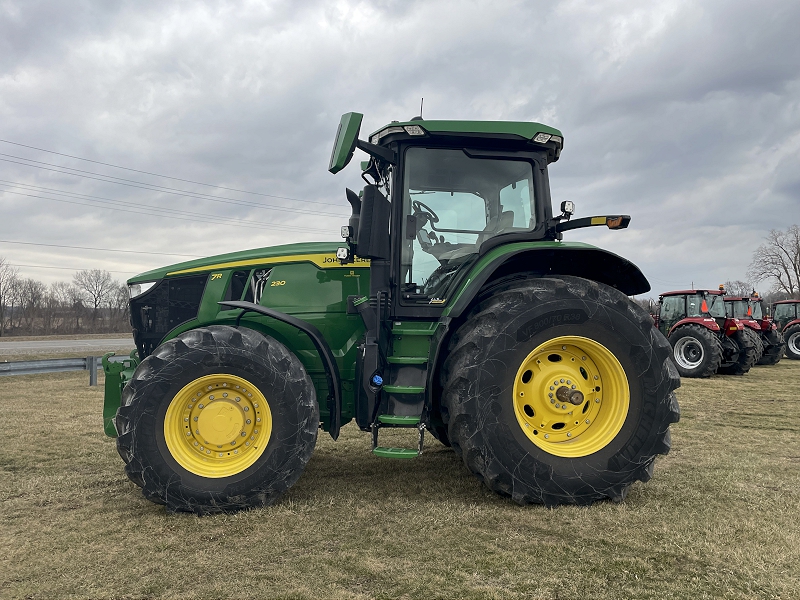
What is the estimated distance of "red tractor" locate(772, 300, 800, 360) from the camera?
16969mm

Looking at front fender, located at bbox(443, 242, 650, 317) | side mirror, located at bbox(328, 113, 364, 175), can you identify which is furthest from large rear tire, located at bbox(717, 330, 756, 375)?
side mirror, located at bbox(328, 113, 364, 175)

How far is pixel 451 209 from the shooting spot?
399 centimetres

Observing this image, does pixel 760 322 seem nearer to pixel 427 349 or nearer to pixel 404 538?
pixel 427 349

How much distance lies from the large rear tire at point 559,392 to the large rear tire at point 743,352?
10.5m

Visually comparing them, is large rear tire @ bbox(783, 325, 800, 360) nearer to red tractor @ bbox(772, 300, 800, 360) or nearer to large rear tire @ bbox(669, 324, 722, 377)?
red tractor @ bbox(772, 300, 800, 360)

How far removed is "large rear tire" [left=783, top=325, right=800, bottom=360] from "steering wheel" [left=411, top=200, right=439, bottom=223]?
57.9 ft

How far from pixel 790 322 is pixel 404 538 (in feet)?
62.2

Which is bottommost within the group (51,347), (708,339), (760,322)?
(708,339)

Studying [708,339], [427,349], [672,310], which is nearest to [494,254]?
[427,349]

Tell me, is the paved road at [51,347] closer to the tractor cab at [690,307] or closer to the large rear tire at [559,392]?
the tractor cab at [690,307]

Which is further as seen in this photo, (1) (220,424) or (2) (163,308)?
(2) (163,308)

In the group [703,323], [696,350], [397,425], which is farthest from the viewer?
[703,323]

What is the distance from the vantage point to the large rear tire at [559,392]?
10.9 feet

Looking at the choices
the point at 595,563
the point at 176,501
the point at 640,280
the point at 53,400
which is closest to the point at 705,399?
the point at 640,280
